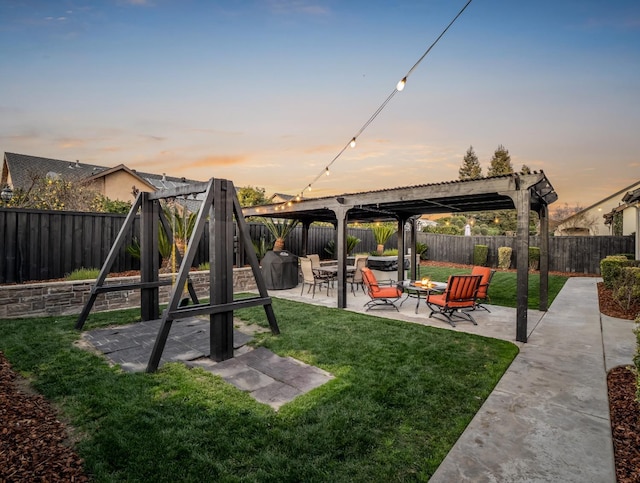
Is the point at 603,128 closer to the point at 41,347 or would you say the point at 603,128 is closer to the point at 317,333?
the point at 317,333

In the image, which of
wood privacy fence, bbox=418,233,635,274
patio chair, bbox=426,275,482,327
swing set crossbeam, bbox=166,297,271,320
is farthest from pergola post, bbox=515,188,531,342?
wood privacy fence, bbox=418,233,635,274

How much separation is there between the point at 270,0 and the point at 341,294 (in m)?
6.94

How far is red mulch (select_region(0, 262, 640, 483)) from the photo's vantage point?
76.9 inches

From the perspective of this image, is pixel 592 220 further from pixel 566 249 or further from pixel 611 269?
pixel 611 269

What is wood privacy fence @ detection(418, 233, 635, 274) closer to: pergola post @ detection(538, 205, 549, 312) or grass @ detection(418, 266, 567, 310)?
grass @ detection(418, 266, 567, 310)

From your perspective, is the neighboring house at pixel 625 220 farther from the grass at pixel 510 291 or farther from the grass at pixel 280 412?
the grass at pixel 280 412

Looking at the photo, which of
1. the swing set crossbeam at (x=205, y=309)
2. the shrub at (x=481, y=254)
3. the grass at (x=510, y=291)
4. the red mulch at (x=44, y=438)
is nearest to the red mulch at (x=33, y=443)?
the red mulch at (x=44, y=438)

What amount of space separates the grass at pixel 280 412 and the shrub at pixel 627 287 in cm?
481

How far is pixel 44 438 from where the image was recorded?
90.4 inches

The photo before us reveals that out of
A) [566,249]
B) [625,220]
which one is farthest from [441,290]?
[625,220]

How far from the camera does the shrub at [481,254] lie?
17250 mm

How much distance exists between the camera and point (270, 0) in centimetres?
678

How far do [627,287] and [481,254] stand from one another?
34.3ft

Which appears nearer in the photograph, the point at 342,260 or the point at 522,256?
the point at 522,256
